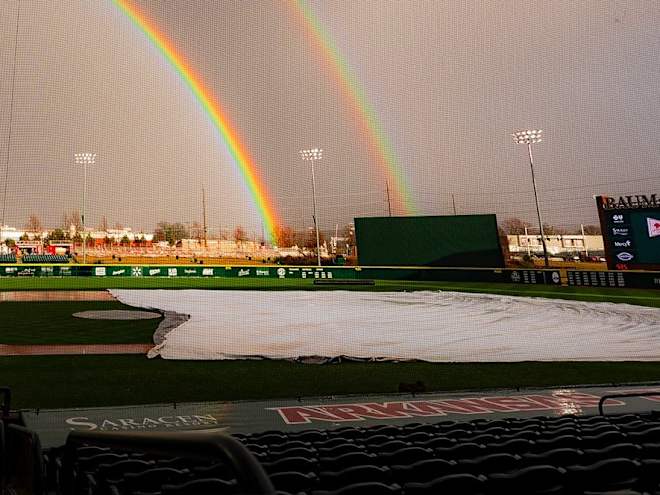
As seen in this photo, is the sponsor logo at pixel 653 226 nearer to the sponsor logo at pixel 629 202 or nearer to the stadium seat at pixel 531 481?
the sponsor logo at pixel 629 202

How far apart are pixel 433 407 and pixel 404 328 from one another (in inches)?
267

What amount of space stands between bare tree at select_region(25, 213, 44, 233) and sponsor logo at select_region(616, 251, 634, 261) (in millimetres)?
25056

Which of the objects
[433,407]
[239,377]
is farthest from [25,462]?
[239,377]

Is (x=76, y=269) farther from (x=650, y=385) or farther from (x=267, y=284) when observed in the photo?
(x=650, y=385)

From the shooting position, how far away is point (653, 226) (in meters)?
17.6

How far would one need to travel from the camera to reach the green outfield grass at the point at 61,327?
1045cm

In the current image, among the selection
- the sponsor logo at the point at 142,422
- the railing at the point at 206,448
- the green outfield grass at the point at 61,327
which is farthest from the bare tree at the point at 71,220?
the railing at the point at 206,448

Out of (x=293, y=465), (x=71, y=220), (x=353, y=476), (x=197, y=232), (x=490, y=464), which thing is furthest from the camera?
(x=197, y=232)


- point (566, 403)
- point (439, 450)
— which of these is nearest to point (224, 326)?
point (566, 403)

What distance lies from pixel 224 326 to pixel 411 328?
514cm

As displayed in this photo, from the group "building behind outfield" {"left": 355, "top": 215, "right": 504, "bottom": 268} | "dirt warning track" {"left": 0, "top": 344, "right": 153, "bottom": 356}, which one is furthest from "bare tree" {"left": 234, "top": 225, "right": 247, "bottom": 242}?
"dirt warning track" {"left": 0, "top": 344, "right": 153, "bottom": 356}

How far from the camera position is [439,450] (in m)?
2.41

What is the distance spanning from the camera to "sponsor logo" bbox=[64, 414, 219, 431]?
195 inches

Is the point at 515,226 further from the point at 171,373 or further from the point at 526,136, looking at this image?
the point at 171,373
